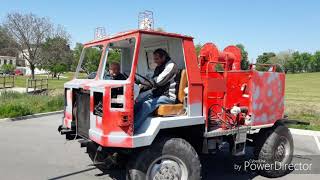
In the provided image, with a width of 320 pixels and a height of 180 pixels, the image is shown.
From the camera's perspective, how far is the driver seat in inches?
223

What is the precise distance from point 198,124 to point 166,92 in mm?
704

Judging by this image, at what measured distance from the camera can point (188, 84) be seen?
5.83 meters

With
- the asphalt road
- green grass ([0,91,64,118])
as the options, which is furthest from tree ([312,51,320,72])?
the asphalt road

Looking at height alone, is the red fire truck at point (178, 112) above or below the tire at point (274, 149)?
above

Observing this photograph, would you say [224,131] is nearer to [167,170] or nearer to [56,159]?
[167,170]

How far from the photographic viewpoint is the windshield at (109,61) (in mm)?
6361

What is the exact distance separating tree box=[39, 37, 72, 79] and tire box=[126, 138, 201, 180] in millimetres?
46015

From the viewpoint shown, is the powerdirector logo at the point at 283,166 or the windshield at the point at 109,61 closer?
the windshield at the point at 109,61

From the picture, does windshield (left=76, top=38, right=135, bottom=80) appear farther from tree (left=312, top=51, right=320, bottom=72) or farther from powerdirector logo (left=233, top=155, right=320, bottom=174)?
tree (left=312, top=51, right=320, bottom=72)

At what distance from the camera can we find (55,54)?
53.0 m

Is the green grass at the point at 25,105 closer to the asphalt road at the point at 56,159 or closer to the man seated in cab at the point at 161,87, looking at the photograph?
the asphalt road at the point at 56,159

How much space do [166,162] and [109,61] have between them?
2.00m

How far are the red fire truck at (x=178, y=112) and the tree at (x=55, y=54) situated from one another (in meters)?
44.7

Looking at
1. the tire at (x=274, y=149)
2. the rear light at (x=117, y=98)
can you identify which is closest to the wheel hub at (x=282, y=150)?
the tire at (x=274, y=149)
